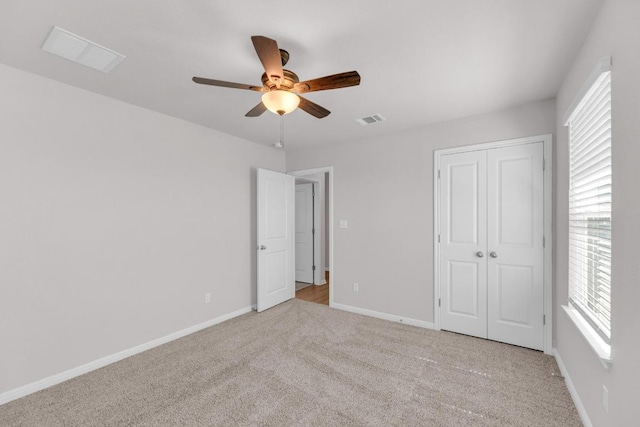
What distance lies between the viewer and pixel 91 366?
8.33 ft

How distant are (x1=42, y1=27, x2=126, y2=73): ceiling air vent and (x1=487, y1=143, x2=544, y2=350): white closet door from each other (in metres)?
3.52

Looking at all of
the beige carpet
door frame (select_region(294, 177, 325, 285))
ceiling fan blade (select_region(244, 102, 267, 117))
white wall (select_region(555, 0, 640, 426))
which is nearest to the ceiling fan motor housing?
ceiling fan blade (select_region(244, 102, 267, 117))

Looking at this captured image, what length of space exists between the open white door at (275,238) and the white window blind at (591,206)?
3342 millimetres

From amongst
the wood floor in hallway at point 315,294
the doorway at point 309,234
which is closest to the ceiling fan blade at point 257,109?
the wood floor in hallway at point 315,294

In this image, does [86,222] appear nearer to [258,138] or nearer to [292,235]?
[258,138]

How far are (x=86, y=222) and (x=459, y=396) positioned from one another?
3.40 meters

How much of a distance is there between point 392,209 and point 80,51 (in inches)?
130

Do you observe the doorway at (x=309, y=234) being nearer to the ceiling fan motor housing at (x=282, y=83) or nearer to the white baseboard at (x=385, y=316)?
the white baseboard at (x=385, y=316)

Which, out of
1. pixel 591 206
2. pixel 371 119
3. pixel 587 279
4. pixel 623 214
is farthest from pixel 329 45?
pixel 587 279

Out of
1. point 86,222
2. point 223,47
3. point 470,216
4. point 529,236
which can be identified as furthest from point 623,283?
point 86,222

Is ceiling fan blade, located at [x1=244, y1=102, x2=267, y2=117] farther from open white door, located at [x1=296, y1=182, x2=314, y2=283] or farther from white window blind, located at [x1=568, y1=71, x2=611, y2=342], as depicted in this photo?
open white door, located at [x1=296, y1=182, x2=314, y2=283]

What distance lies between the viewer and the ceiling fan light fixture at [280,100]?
1.86 meters

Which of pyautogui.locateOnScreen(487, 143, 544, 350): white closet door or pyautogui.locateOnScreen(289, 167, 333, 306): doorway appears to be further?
pyautogui.locateOnScreen(289, 167, 333, 306): doorway

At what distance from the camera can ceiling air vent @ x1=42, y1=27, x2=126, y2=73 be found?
5.95ft
